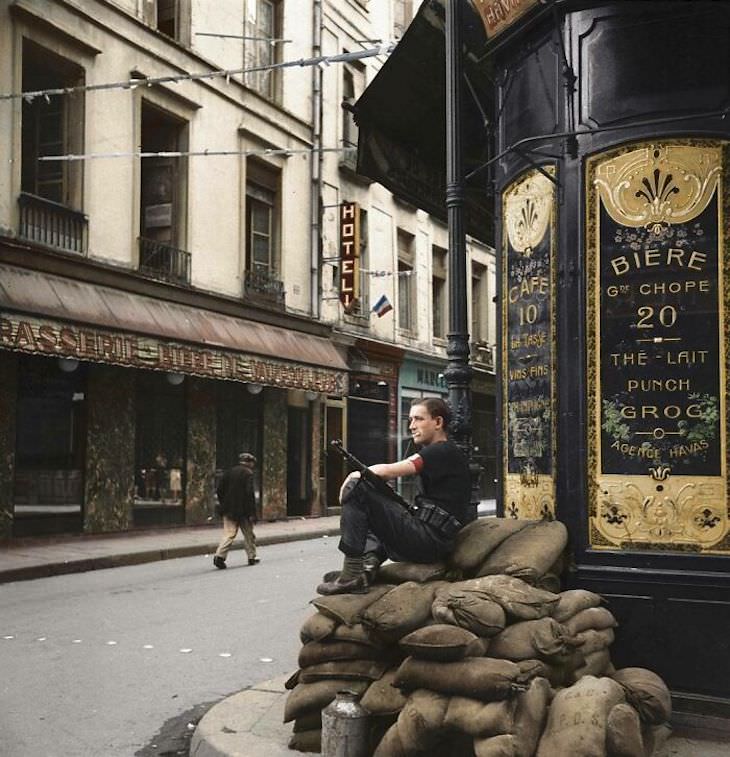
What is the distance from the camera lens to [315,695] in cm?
484

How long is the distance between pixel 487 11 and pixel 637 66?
1168mm

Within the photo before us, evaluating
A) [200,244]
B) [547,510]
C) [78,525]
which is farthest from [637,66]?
[200,244]

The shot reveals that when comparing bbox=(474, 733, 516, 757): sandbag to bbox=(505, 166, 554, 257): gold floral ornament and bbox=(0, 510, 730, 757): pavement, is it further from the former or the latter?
bbox=(505, 166, 554, 257): gold floral ornament

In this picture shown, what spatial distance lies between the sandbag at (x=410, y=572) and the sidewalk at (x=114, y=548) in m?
8.17

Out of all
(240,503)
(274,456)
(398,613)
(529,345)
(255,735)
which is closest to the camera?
(398,613)

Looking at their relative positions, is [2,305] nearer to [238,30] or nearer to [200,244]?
[200,244]

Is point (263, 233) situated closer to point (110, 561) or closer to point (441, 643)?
point (110, 561)

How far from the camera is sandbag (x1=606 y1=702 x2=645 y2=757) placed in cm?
399

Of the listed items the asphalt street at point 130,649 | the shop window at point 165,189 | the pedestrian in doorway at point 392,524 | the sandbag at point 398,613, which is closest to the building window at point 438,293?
the shop window at point 165,189

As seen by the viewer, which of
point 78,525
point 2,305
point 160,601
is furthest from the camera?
point 78,525

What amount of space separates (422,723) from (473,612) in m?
0.56

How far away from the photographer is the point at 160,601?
34.4 feet

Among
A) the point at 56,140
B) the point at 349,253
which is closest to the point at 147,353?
the point at 56,140

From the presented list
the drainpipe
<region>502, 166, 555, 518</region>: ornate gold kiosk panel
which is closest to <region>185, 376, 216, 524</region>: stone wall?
the drainpipe
